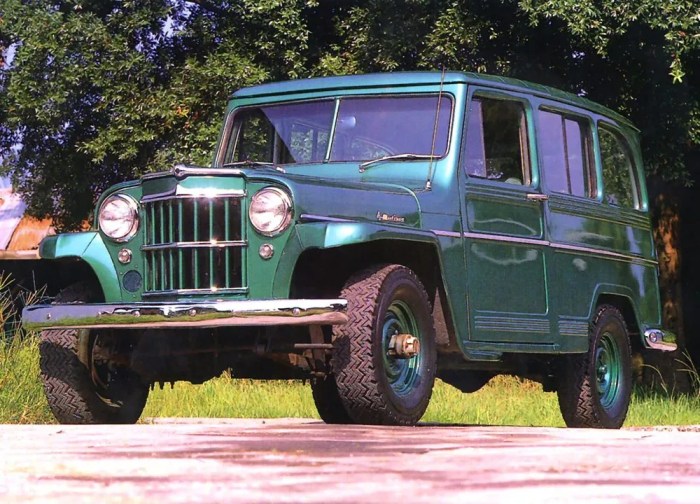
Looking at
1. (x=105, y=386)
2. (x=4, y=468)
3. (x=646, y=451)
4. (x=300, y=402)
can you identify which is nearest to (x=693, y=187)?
(x=300, y=402)

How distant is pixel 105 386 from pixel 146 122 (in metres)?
9.31

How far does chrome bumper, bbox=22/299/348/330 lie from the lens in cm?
689

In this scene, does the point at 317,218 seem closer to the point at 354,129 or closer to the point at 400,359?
the point at 400,359

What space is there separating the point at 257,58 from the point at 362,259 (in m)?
A: 9.95

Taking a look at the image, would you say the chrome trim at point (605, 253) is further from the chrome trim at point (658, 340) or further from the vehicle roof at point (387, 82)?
the vehicle roof at point (387, 82)

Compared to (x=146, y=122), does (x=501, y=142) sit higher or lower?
lower

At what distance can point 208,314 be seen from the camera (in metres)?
6.99

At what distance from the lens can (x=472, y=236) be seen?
840 cm

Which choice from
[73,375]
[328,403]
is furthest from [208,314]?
[328,403]

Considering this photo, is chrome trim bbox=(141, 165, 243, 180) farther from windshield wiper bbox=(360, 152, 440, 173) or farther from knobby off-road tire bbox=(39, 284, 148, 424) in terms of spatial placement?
windshield wiper bbox=(360, 152, 440, 173)

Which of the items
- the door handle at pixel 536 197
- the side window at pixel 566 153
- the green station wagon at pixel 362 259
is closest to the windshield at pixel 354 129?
the green station wagon at pixel 362 259

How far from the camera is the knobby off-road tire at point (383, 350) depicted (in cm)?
716

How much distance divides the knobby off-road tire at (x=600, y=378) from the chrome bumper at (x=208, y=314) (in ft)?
10.6

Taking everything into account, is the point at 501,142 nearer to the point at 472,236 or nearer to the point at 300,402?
the point at 472,236
